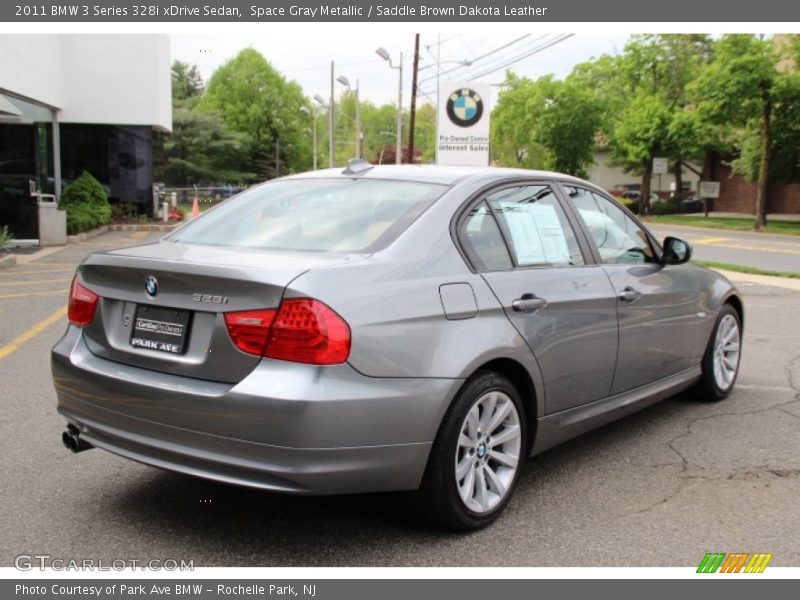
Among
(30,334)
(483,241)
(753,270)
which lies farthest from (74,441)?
(753,270)

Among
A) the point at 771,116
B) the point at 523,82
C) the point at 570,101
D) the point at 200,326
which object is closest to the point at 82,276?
the point at 200,326

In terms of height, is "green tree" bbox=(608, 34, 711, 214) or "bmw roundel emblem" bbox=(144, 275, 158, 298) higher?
"green tree" bbox=(608, 34, 711, 214)

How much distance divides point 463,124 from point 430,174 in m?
14.2

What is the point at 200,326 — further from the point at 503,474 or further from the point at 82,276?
the point at 503,474

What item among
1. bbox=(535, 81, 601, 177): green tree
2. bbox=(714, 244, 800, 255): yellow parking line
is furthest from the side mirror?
bbox=(535, 81, 601, 177): green tree

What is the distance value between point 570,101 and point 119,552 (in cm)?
4875

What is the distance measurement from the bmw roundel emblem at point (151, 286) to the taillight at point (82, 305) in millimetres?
409

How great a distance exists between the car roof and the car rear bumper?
4.09 ft

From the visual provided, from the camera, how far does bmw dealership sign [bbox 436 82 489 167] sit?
58.5 ft

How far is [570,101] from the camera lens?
48.9 metres

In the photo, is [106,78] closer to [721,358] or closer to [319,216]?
[721,358]

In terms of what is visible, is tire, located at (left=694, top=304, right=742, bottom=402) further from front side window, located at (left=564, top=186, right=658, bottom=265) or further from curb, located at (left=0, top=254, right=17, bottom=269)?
curb, located at (left=0, top=254, right=17, bottom=269)

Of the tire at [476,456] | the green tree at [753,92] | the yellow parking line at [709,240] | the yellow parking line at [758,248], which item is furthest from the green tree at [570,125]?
the tire at [476,456]

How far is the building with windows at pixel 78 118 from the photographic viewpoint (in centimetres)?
1845
